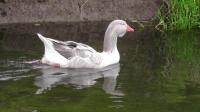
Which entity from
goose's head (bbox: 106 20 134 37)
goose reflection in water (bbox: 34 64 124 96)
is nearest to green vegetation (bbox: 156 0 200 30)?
goose's head (bbox: 106 20 134 37)

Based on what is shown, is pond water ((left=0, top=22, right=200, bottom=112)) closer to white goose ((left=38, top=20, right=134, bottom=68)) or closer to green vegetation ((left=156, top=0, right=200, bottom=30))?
white goose ((left=38, top=20, right=134, bottom=68))

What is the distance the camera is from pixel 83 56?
14.6 meters

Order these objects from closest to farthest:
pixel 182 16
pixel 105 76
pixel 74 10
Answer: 1. pixel 105 76
2. pixel 182 16
3. pixel 74 10

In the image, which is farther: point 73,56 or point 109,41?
point 109,41

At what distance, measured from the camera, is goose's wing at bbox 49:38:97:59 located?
571 inches

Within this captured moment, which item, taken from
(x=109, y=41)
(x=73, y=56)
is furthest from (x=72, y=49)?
(x=109, y=41)

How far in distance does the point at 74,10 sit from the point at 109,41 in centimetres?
406

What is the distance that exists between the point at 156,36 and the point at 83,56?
3.57m

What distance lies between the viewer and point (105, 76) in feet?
45.8

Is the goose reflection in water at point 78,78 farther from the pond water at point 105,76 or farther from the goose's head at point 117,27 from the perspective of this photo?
the goose's head at point 117,27

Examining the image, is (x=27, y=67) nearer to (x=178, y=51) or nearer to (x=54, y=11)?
(x=178, y=51)

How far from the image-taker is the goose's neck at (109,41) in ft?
49.8

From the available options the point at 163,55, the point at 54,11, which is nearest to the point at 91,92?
the point at 163,55

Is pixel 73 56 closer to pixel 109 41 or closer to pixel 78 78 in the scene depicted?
pixel 109 41
